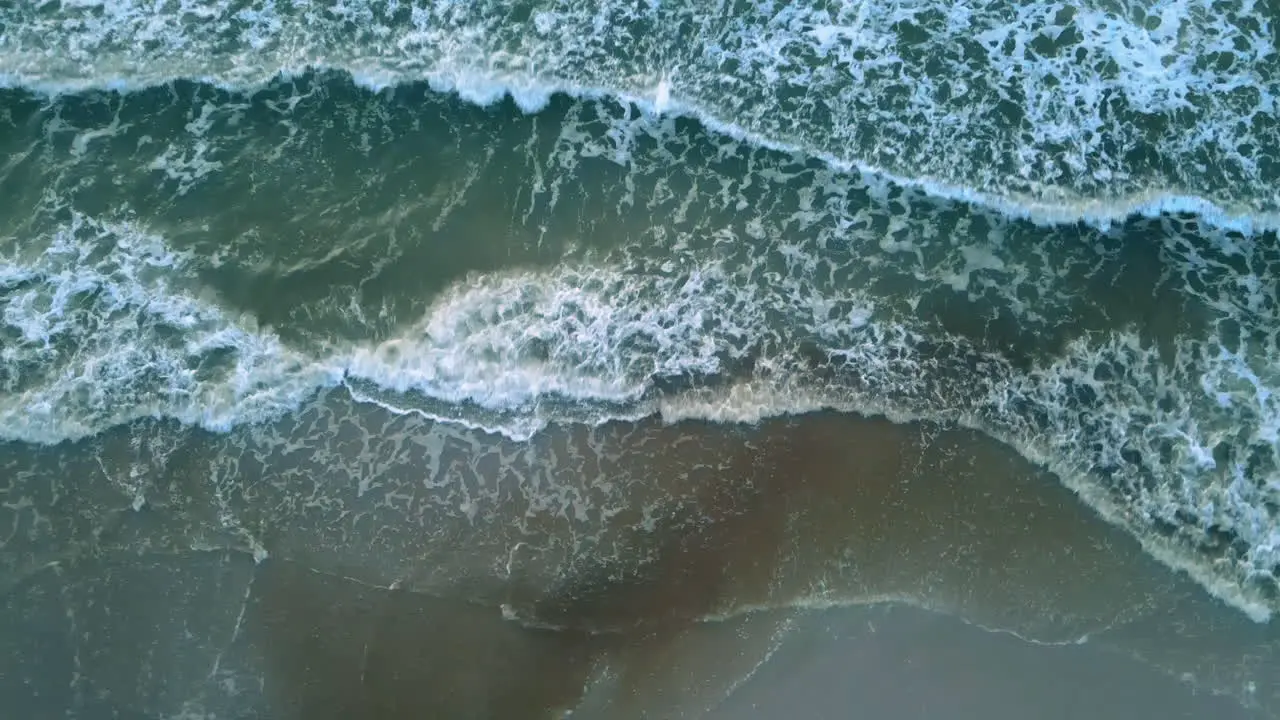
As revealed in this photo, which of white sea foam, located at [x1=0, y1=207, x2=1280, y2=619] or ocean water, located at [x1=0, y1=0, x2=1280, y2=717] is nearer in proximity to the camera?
ocean water, located at [x1=0, y1=0, x2=1280, y2=717]

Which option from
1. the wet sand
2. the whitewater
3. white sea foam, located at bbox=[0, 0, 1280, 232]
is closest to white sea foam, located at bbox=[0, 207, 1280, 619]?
the whitewater

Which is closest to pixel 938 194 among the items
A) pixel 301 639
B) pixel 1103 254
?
pixel 1103 254

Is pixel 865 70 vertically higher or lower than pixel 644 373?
higher

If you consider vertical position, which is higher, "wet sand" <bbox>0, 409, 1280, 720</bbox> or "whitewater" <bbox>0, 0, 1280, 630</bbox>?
"whitewater" <bbox>0, 0, 1280, 630</bbox>

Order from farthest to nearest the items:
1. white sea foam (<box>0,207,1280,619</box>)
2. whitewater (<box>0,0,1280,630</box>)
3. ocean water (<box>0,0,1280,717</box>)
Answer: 1. whitewater (<box>0,0,1280,630</box>)
2. white sea foam (<box>0,207,1280,619</box>)
3. ocean water (<box>0,0,1280,717</box>)

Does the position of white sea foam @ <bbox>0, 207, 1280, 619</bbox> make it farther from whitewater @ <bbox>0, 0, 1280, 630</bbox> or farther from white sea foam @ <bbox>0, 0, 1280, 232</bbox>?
white sea foam @ <bbox>0, 0, 1280, 232</bbox>

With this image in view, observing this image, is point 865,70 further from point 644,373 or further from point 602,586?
point 602,586

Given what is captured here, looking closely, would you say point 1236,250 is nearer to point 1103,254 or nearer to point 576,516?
point 1103,254

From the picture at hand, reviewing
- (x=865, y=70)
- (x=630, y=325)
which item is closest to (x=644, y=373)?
(x=630, y=325)
